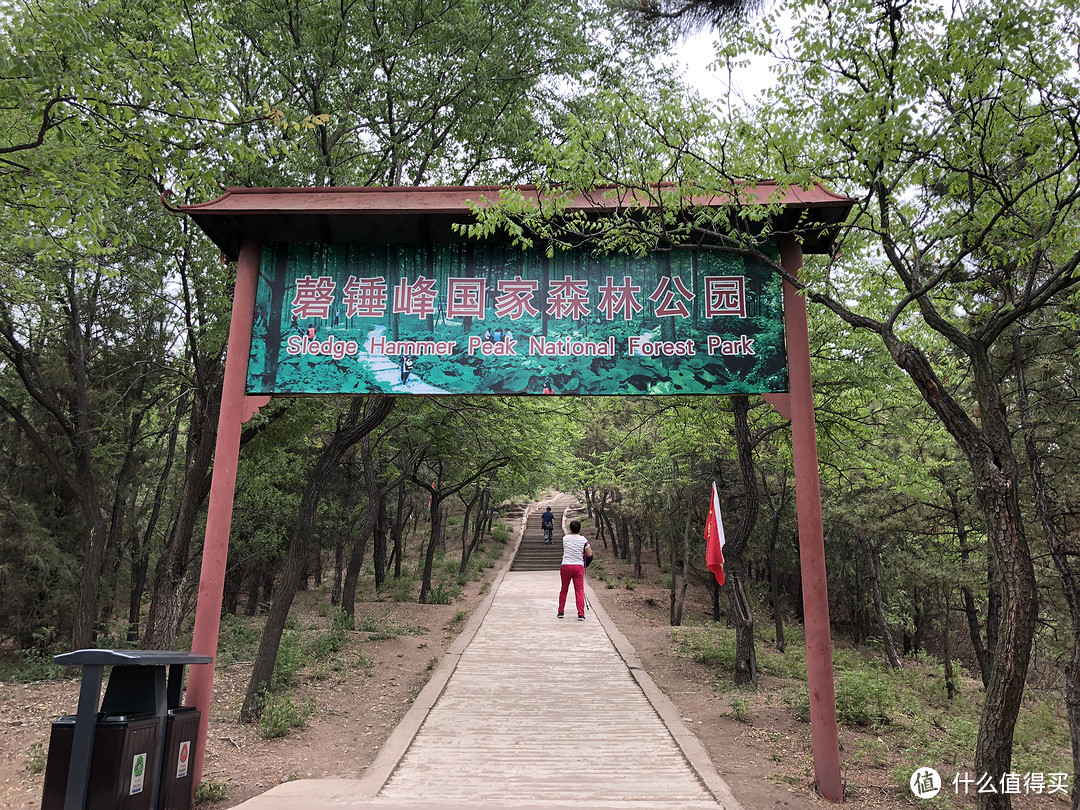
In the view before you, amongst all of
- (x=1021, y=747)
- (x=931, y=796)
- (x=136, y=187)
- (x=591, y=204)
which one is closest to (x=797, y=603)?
(x=1021, y=747)

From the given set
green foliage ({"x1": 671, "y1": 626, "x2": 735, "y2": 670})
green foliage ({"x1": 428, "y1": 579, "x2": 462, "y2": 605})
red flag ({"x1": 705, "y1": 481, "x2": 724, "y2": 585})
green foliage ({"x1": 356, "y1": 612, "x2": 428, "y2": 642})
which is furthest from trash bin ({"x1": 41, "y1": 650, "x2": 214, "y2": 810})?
green foliage ({"x1": 428, "y1": 579, "x2": 462, "y2": 605})

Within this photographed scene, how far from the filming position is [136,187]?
27.7 ft

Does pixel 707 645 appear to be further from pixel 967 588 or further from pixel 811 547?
pixel 811 547

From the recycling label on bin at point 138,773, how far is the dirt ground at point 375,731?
52.3 inches

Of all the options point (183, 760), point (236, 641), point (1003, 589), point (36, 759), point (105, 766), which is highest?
point (1003, 589)

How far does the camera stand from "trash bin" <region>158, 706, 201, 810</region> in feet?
15.4

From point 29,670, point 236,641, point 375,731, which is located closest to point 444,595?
point 236,641

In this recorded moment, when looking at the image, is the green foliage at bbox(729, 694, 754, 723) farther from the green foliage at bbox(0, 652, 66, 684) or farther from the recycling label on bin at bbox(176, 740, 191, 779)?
the green foliage at bbox(0, 652, 66, 684)

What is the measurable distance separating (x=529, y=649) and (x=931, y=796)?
731 cm

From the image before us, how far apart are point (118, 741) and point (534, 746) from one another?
158 inches

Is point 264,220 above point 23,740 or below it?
above

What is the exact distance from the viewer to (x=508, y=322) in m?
6.75

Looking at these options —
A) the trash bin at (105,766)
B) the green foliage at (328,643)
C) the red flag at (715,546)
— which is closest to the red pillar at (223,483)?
the trash bin at (105,766)

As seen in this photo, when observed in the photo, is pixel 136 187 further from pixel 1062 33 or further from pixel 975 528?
pixel 975 528
